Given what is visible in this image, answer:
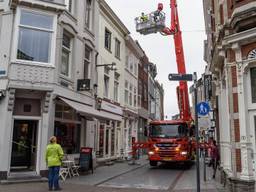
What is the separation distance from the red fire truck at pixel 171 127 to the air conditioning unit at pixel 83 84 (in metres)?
5.63

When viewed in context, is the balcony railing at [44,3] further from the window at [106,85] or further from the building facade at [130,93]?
the building facade at [130,93]

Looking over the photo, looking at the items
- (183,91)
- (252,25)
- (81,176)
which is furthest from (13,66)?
(183,91)

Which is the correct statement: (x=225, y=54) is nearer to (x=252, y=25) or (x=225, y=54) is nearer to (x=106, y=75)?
(x=252, y=25)

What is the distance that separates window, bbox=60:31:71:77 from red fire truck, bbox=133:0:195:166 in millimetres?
6420

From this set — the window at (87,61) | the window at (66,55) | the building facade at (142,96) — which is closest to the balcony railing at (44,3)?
the window at (66,55)

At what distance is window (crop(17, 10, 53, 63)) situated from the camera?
45.8 ft

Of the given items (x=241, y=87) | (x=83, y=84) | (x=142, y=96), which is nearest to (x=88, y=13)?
(x=83, y=84)

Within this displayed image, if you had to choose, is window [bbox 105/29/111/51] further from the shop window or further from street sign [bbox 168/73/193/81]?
street sign [bbox 168/73/193/81]

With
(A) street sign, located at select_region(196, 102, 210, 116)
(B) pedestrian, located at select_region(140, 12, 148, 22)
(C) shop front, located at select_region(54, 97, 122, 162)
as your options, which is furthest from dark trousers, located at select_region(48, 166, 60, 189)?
(B) pedestrian, located at select_region(140, 12, 148, 22)

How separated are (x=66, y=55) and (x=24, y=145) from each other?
4960 millimetres

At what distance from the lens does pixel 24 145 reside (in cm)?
1393

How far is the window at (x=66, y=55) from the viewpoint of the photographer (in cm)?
1576

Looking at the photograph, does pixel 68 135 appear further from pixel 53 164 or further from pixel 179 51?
pixel 179 51

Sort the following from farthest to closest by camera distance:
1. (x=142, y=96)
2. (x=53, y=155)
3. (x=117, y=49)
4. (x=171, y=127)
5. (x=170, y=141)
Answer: (x=142, y=96), (x=117, y=49), (x=171, y=127), (x=170, y=141), (x=53, y=155)
